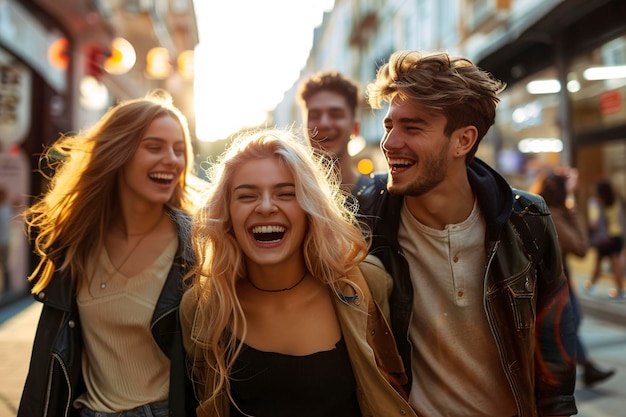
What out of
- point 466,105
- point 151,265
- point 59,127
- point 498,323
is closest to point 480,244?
point 498,323

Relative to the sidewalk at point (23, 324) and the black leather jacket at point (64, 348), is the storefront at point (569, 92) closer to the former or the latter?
the sidewalk at point (23, 324)

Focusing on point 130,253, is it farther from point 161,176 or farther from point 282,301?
point 282,301

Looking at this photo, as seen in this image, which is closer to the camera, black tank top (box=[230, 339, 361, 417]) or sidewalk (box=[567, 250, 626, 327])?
black tank top (box=[230, 339, 361, 417])

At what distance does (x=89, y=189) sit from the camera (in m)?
2.94

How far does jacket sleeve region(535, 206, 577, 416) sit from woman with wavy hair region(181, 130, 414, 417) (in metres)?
0.61

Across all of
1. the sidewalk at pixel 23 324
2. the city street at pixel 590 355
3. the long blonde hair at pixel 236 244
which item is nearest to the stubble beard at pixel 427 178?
the long blonde hair at pixel 236 244

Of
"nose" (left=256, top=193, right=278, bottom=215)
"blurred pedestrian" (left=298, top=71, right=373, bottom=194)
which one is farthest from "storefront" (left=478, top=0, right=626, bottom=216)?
"nose" (left=256, top=193, right=278, bottom=215)

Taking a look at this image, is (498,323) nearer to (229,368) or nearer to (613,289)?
(229,368)

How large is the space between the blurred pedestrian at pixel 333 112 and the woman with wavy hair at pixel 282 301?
144cm

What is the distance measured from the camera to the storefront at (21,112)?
8977 mm

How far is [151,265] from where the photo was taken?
2.74 metres

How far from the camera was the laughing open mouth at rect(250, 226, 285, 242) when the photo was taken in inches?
91.1

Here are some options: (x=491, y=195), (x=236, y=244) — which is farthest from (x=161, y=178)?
(x=491, y=195)

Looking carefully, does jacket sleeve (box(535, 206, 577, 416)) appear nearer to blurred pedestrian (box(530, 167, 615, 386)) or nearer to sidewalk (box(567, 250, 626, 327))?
blurred pedestrian (box(530, 167, 615, 386))
